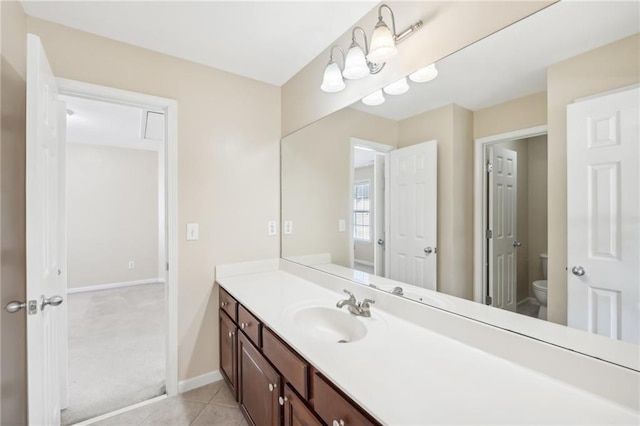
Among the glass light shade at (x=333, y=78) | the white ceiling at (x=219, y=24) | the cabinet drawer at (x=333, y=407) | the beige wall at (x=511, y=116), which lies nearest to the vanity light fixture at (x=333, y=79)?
the glass light shade at (x=333, y=78)

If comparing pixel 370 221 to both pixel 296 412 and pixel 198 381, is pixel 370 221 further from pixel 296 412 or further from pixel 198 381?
pixel 198 381

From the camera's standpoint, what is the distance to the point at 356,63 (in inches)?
58.5

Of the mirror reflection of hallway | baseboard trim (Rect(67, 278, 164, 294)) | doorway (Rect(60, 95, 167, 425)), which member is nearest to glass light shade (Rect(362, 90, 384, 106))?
the mirror reflection of hallway

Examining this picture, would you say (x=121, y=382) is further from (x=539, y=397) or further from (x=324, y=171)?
(x=539, y=397)

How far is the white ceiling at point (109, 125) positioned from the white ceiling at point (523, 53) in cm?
265

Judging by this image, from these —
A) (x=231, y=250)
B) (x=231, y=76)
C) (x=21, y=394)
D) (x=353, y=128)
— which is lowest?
(x=21, y=394)

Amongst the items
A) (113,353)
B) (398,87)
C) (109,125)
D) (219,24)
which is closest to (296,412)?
(398,87)

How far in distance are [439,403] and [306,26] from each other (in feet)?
6.29

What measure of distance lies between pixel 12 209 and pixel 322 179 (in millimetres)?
1724

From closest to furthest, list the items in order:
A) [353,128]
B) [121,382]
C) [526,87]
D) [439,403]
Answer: [439,403]
[526,87]
[353,128]
[121,382]

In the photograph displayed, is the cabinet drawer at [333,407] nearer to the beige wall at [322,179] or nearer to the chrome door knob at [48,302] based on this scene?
the beige wall at [322,179]

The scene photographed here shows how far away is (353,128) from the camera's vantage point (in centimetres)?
179

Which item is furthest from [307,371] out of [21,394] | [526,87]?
[21,394]

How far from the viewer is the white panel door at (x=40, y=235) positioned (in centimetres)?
111
